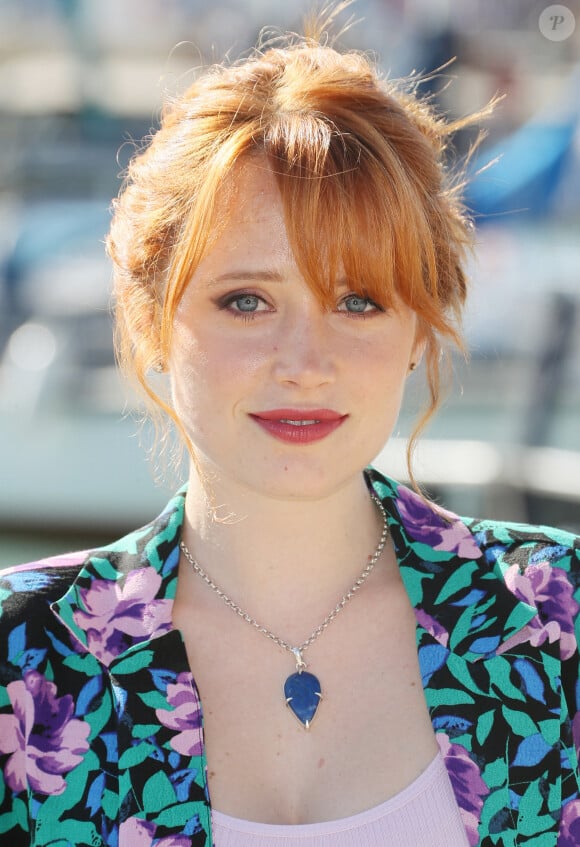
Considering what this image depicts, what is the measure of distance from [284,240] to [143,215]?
254 millimetres

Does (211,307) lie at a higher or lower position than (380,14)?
lower

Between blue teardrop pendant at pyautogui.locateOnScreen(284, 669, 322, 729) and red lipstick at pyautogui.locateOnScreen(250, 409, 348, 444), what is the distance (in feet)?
1.05

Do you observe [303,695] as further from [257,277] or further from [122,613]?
[257,277]

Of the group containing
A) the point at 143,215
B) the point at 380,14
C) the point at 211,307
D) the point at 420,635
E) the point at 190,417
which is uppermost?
the point at 380,14

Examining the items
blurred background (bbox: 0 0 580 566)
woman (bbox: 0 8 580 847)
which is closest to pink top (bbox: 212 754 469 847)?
woman (bbox: 0 8 580 847)

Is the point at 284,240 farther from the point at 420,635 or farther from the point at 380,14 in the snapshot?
the point at 380,14

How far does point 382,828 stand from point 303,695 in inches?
8.0

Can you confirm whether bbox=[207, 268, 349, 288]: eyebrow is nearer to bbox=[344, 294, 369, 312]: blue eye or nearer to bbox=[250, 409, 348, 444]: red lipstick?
bbox=[344, 294, 369, 312]: blue eye

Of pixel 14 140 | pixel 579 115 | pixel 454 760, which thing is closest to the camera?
pixel 454 760

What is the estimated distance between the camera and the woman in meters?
1.31

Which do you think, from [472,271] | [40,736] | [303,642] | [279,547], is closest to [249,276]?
[279,547]

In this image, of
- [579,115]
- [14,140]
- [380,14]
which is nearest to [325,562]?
[579,115]

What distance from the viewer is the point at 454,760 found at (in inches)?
52.0

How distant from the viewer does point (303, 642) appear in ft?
4.84
